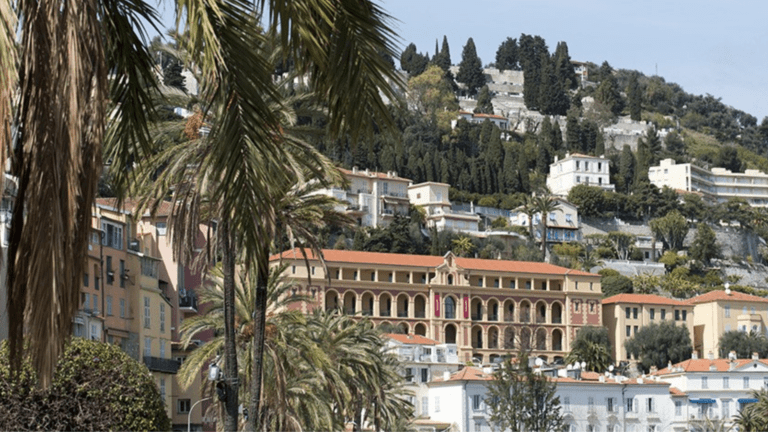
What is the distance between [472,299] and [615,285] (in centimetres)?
3194

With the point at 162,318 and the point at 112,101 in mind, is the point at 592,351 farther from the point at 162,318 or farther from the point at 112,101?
Result: the point at 112,101

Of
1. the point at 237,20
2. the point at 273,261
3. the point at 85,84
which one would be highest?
the point at 273,261

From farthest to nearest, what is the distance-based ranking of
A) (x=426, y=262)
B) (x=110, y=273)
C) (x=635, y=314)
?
(x=635, y=314) → (x=426, y=262) → (x=110, y=273)

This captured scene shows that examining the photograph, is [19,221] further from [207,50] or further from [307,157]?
[307,157]

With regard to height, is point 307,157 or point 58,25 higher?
point 307,157

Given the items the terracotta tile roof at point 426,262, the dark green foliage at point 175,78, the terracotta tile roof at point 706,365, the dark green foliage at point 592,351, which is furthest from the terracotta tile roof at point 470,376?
the terracotta tile roof at point 426,262

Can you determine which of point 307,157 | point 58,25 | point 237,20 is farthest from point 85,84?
point 307,157

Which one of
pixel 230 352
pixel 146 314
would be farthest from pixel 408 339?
pixel 230 352

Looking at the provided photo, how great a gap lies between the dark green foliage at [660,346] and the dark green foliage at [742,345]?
188 inches

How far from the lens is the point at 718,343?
160625mm

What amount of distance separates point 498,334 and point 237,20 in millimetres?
152954

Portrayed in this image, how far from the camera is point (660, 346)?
500 ft

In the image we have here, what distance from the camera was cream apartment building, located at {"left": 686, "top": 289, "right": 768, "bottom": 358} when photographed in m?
163

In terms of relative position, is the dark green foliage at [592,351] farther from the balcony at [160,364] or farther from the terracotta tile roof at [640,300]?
the balcony at [160,364]
